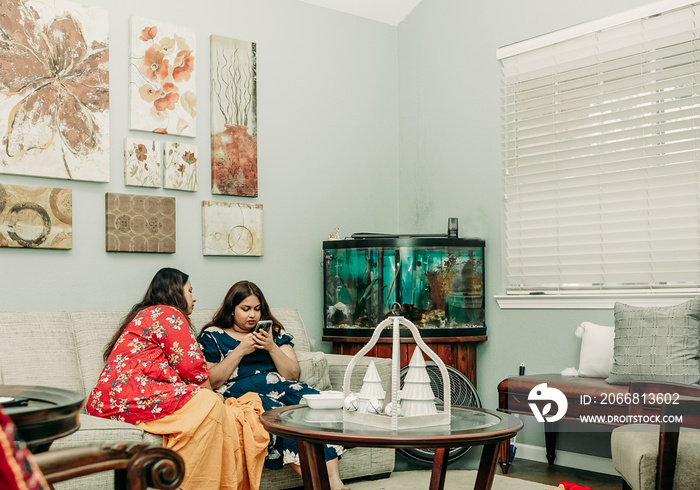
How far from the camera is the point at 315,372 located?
3.67 meters

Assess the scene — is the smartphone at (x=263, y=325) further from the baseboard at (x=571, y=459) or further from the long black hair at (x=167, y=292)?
the baseboard at (x=571, y=459)

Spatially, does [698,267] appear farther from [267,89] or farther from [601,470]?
[267,89]

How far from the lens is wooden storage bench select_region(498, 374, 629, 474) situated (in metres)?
3.38

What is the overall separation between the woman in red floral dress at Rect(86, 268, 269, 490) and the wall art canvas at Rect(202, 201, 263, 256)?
3.36ft

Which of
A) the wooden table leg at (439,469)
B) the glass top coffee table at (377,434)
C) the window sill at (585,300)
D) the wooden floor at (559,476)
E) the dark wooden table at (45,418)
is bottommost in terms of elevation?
the wooden floor at (559,476)

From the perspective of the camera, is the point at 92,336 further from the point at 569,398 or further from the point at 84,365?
the point at 569,398

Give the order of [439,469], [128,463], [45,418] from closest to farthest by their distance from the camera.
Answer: [128,463] < [45,418] < [439,469]

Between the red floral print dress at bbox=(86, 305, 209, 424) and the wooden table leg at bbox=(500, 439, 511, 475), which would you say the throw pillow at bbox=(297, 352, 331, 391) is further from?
the wooden table leg at bbox=(500, 439, 511, 475)

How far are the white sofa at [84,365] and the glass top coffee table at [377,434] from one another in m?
0.65

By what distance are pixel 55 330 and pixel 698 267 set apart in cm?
312

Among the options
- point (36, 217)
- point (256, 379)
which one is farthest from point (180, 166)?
point (256, 379)

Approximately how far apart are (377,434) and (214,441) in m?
0.99

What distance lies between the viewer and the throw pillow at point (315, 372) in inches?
144

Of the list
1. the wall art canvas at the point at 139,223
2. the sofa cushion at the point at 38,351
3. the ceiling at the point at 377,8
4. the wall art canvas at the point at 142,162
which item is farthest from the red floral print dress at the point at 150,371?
the ceiling at the point at 377,8
